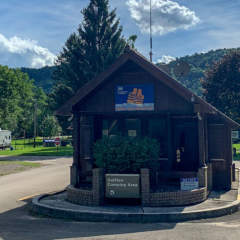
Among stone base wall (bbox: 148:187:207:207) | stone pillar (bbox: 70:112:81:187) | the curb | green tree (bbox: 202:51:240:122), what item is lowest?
the curb

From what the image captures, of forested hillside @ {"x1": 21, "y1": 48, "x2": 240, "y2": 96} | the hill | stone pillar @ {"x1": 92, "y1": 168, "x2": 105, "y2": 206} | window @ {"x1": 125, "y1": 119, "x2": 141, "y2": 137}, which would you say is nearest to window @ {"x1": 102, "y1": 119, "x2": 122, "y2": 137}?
window @ {"x1": 125, "y1": 119, "x2": 141, "y2": 137}

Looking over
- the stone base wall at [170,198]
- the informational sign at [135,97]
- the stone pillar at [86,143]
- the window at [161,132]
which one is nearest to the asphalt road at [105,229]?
the stone base wall at [170,198]

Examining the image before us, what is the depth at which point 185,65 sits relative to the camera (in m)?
21.4

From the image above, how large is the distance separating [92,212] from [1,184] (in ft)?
29.5

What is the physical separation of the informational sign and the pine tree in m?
27.5

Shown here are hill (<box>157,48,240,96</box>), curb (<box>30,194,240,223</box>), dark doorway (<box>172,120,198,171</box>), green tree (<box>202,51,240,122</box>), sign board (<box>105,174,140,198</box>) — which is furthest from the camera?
green tree (<box>202,51,240,122</box>)

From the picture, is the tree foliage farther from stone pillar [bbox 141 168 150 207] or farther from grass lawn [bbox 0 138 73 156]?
stone pillar [bbox 141 168 150 207]

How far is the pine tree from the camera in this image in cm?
4194

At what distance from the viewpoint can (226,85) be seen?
39438mm

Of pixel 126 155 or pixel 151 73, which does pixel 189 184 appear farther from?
pixel 151 73

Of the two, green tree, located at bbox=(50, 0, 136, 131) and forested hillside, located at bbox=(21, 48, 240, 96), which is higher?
forested hillside, located at bbox=(21, 48, 240, 96)

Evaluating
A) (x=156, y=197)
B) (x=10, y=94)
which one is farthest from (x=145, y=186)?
(x=10, y=94)

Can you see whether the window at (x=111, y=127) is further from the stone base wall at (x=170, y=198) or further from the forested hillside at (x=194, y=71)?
the forested hillside at (x=194, y=71)

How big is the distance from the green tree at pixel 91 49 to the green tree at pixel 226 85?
11.8 meters
